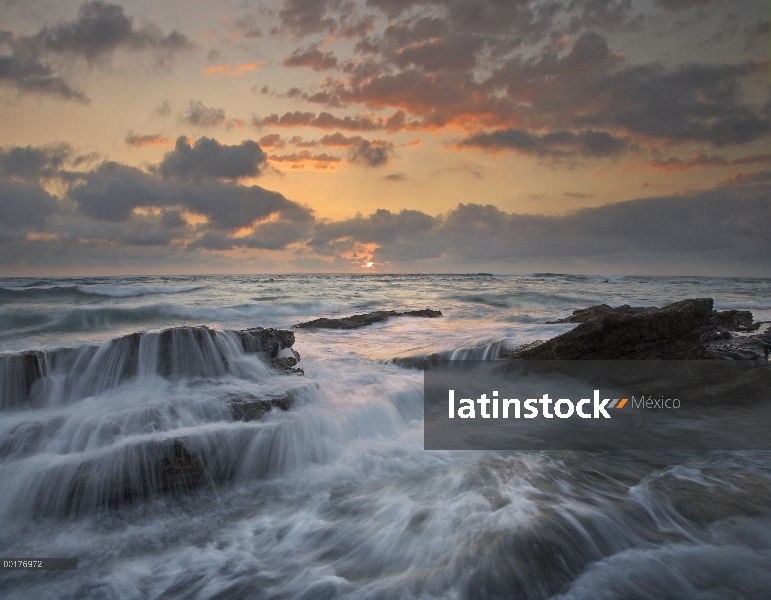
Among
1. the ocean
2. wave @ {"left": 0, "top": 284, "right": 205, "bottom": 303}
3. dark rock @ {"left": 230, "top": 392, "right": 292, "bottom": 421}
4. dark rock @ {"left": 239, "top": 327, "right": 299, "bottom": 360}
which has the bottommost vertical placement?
the ocean

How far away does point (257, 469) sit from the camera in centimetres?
540

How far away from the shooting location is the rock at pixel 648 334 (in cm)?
791

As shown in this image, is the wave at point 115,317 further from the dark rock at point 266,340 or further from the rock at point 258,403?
the rock at point 258,403

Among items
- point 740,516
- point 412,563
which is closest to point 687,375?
point 740,516

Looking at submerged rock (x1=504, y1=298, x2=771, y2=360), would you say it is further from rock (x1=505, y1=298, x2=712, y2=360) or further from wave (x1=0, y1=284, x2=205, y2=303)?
wave (x1=0, y1=284, x2=205, y2=303)

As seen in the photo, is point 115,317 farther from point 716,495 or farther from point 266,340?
point 716,495

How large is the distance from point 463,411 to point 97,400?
6301 millimetres

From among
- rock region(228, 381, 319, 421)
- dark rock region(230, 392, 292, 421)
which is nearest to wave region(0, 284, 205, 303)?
rock region(228, 381, 319, 421)

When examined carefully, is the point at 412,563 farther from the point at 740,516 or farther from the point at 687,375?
the point at 687,375

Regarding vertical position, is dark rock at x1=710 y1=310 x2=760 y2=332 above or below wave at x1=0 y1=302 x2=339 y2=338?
above

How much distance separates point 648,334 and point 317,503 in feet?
23.0

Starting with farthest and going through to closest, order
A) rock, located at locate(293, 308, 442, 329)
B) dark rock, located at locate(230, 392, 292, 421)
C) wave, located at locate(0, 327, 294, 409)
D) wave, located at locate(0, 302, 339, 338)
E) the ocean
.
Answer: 1. wave, located at locate(0, 302, 339, 338)
2. rock, located at locate(293, 308, 442, 329)
3. wave, located at locate(0, 327, 294, 409)
4. dark rock, located at locate(230, 392, 292, 421)
5. the ocean

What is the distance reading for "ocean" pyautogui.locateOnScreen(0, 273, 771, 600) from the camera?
11.8 feet

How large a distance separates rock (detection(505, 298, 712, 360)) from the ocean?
104 inches
